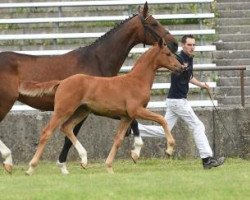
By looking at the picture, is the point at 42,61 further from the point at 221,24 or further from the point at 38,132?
the point at 221,24

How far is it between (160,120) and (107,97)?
2.65 ft

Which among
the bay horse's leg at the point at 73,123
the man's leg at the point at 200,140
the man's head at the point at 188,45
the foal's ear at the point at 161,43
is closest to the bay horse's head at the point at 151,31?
the man's head at the point at 188,45

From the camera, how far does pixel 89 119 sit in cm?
1589

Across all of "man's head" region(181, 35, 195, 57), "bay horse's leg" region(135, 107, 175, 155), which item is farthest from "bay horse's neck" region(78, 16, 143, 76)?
"bay horse's leg" region(135, 107, 175, 155)

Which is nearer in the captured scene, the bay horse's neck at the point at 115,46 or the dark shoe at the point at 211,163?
the dark shoe at the point at 211,163

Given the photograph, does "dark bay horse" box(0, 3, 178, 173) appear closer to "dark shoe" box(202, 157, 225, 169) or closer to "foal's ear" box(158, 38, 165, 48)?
"foal's ear" box(158, 38, 165, 48)

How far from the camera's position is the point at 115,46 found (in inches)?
535

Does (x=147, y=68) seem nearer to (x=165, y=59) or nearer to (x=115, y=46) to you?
(x=165, y=59)

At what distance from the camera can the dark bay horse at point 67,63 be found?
1334 centimetres

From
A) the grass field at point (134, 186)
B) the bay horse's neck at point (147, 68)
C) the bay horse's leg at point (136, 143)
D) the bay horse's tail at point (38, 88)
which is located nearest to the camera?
the grass field at point (134, 186)

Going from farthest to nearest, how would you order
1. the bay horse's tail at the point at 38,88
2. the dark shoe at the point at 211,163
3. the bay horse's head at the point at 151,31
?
the bay horse's head at the point at 151,31, the dark shoe at the point at 211,163, the bay horse's tail at the point at 38,88

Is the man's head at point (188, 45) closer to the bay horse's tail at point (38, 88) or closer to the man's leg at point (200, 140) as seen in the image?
the man's leg at point (200, 140)

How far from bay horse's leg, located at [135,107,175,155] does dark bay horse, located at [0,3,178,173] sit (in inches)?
48.1

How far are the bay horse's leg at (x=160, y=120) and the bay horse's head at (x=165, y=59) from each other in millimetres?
818
